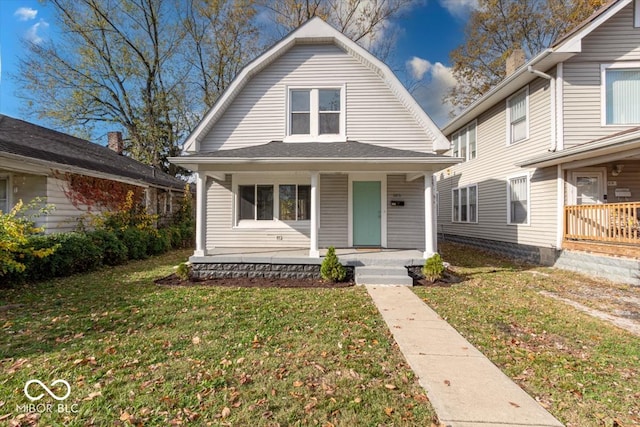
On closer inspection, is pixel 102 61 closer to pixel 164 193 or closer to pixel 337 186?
pixel 164 193

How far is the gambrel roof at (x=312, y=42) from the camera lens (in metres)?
8.84

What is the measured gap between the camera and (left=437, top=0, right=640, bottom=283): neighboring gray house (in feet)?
25.1

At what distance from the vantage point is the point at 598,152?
25.0 feet

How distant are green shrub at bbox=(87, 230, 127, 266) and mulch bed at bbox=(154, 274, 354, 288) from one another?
3324 mm

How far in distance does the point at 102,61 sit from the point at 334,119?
1792 cm

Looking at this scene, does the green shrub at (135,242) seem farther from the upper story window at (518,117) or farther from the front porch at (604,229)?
the upper story window at (518,117)

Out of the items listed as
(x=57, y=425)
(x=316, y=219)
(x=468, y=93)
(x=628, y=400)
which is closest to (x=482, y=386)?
(x=628, y=400)

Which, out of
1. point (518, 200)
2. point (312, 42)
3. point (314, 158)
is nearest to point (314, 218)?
point (314, 158)

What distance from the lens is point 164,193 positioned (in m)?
16.4

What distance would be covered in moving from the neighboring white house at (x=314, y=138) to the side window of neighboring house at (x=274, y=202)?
32 mm

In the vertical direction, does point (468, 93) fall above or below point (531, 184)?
above

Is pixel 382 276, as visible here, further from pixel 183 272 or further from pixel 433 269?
pixel 183 272

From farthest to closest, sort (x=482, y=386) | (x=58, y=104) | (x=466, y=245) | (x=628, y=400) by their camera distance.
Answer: (x=58, y=104), (x=466, y=245), (x=482, y=386), (x=628, y=400)

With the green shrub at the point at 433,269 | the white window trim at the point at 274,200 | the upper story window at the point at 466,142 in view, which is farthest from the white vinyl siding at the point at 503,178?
the white window trim at the point at 274,200
